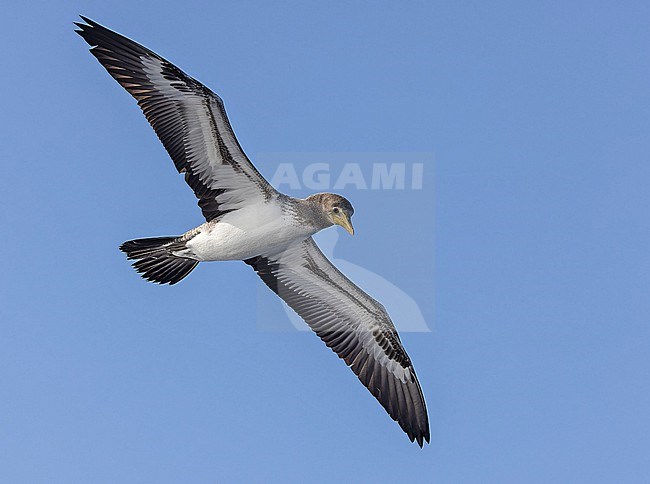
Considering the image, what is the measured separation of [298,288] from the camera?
15688 millimetres

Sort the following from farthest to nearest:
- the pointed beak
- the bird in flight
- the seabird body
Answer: the seabird body → the bird in flight → the pointed beak

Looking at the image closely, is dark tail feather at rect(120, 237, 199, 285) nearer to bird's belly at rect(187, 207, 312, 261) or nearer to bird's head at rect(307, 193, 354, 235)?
bird's belly at rect(187, 207, 312, 261)

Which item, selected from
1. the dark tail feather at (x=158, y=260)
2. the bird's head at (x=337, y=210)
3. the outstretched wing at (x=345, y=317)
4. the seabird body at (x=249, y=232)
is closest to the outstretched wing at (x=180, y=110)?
the seabird body at (x=249, y=232)

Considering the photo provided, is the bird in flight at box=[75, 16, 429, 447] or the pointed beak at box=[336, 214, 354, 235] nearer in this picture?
the pointed beak at box=[336, 214, 354, 235]

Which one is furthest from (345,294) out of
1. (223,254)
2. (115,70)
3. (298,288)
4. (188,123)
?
(115,70)

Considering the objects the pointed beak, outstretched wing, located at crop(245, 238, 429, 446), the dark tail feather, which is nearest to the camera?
the pointed beak

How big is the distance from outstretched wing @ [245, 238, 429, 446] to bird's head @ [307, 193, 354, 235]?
1466 millimetres

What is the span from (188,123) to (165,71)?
0.75m

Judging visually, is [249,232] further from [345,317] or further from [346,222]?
[345,317]

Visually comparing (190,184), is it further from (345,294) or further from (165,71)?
(345,294)

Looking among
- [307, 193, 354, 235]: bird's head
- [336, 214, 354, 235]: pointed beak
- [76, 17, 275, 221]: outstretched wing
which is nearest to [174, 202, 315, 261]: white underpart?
[76, 17, 275, 221]: outstretched wing

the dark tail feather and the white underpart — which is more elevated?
the white underpart

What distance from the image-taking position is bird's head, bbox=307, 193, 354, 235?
44.5 ft

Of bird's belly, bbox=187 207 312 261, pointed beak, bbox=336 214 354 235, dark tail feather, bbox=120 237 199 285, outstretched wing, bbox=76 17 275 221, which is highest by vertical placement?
outstretched wing, bbox=76 17 275 221
